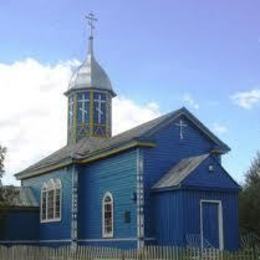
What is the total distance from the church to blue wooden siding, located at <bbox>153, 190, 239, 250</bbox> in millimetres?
41

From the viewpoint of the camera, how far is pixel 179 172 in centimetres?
2595

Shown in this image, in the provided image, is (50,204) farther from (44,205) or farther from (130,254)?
Result: (130,254)

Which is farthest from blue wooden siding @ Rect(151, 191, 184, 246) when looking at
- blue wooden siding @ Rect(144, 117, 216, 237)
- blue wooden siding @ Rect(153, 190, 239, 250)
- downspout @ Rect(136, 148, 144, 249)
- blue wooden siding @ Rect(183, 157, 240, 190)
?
blue wooden siding @ Rect(183, 157, 240, 190)

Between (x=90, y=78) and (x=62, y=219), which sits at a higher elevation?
(x=90, y=78)

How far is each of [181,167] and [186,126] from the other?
8.61 feet

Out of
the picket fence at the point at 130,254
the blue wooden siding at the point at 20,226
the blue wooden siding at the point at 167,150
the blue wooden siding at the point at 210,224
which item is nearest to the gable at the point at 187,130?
the blue wooden siding at the point at 167,150

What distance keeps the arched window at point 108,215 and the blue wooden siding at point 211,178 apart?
16.2 ft

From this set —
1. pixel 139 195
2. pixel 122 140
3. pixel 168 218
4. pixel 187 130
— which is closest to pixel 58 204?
pixel 122 140

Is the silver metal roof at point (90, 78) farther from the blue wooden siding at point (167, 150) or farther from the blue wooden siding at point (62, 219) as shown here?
the blue wooden siding at point (167, 150)

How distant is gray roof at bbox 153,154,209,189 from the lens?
25109 mm

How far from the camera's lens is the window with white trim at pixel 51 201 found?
33406 millimetres

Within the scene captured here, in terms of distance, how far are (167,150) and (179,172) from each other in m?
1.79

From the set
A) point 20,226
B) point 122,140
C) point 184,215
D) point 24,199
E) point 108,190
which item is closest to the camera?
point 184,215

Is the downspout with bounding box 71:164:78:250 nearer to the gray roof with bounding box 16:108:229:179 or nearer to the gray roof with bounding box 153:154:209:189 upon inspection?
the gray roof with bounding box 16:108:229:179
